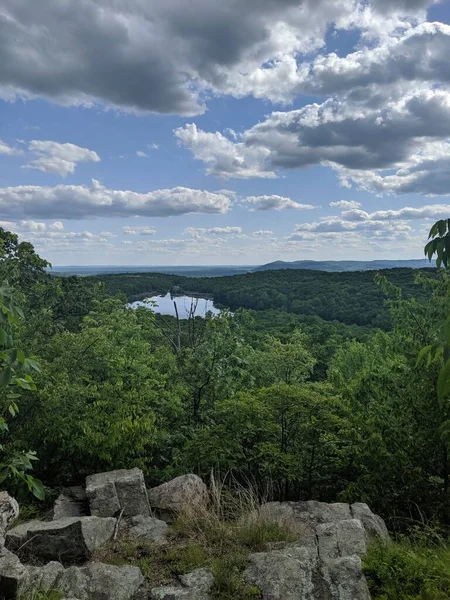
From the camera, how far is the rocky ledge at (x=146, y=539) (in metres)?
4.29

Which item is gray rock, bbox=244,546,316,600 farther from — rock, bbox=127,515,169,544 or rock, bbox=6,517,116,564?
rock, bbox=6,517,116,564

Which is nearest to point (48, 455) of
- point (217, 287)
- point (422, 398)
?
point (422, 398)

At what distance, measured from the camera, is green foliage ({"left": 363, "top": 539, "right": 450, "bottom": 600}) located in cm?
386

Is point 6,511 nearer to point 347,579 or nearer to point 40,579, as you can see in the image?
point 40,579

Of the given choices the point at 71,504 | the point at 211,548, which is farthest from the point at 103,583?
the point at 71,504

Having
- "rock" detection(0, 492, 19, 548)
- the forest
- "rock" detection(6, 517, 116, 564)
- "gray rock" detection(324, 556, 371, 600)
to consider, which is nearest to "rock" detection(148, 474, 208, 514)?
the forest

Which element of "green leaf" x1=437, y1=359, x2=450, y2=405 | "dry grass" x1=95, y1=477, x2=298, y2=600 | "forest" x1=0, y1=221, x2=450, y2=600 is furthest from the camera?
"forest" x1=0, y1=221, x2=450, y2=600

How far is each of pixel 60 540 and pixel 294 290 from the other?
6126 cm

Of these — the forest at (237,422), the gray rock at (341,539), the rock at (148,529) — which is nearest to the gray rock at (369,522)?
the forest at (237,422)

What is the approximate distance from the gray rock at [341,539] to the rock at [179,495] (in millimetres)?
1962

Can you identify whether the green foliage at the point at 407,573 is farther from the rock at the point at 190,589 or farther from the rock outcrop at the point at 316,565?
the rock at the point at 190,589

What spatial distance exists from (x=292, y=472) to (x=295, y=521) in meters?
Answer: 1.75

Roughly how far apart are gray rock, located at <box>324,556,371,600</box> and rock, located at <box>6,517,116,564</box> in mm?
3032

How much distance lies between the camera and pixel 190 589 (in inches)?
172
